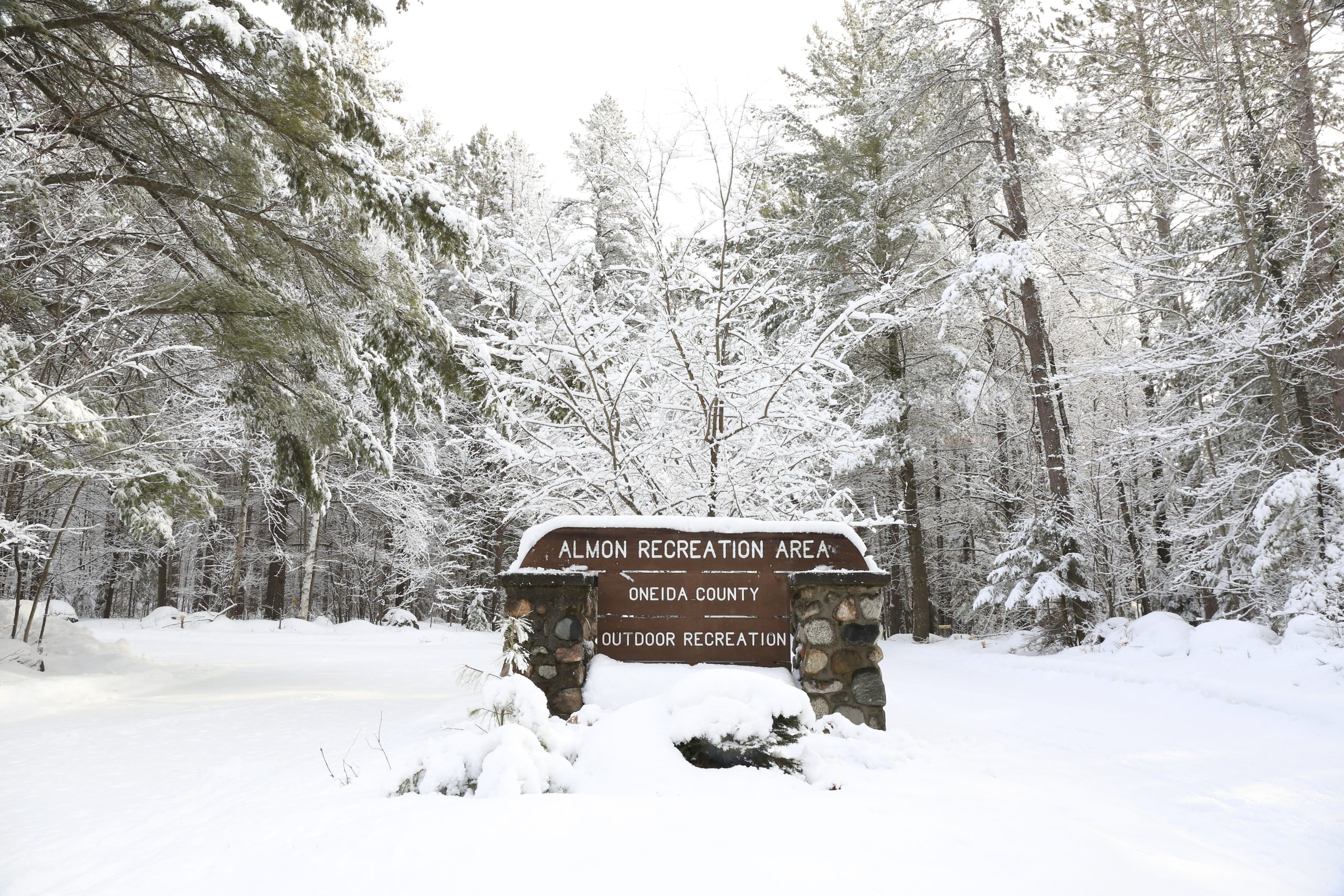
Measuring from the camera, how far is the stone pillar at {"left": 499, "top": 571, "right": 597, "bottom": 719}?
4.91 meters

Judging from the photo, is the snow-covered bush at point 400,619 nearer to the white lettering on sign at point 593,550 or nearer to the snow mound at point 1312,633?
the white lettering on sign at point 593,550

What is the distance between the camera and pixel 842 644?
16.7ft

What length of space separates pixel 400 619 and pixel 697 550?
51.0ft

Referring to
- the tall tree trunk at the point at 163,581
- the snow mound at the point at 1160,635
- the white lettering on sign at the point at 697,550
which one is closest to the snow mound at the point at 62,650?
the white lettering on sign at the point at 697,550

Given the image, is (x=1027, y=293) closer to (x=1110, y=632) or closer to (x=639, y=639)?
(x=1110, y=632)

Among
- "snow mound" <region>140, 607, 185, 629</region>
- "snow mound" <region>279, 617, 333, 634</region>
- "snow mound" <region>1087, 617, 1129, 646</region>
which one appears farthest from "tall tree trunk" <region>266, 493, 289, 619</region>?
"snow mound" <region>1087, 617, 1129, 646</region>

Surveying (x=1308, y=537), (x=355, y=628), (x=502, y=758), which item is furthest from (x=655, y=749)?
(x=355, y=628)

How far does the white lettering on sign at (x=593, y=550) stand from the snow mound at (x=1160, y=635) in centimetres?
693

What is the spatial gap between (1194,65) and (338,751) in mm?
12259

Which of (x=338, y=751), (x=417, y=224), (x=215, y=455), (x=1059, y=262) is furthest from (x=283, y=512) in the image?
(x=1059, y=262)

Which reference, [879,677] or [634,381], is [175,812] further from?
[634,381]

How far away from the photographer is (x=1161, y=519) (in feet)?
48.5

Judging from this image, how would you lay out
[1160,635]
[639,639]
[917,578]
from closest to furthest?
1. [639,639]
2. [1160,635]
3. [917,578]

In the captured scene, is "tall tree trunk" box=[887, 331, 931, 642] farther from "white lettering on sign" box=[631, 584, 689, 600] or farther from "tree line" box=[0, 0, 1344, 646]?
"white lettering on sign" box=[631, 584, 689, 600]
